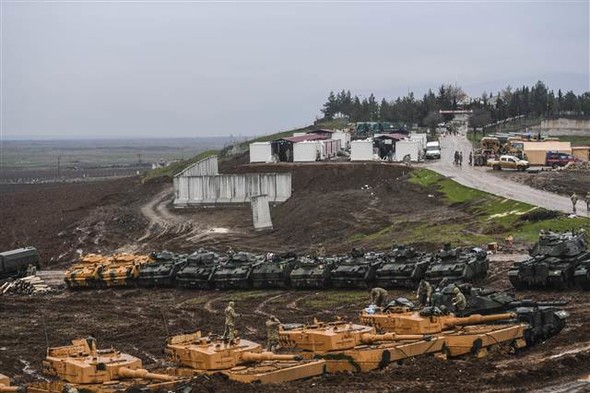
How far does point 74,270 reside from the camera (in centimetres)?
5000

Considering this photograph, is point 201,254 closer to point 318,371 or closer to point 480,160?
point 318,371

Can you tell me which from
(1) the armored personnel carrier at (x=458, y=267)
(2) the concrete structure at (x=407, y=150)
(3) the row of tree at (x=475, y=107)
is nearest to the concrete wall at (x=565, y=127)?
(3) the row of tree at (x=475, y=107)

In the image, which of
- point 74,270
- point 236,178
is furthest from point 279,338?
point 236,178

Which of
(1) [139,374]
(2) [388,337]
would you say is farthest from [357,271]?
(1) [139,374]

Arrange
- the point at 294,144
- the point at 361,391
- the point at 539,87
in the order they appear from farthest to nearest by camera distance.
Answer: the point at 539,87 < the point at 294,144 < the point at 361,391

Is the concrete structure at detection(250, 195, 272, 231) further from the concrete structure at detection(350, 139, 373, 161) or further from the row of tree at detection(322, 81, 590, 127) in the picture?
the row of tree at detection(322, 81, 590, 127)

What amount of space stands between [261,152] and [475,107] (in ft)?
171

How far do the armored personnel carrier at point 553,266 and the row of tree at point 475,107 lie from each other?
7631cm

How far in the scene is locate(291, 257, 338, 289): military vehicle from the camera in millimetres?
41312

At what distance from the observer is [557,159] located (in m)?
72.9

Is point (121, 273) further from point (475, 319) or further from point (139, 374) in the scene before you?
point (139, 374)

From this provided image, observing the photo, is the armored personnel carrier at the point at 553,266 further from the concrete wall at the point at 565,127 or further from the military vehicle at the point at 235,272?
the concrete wall at the point at 565,127

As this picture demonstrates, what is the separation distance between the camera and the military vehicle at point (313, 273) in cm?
4131

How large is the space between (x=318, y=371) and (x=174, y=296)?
74.4ft
